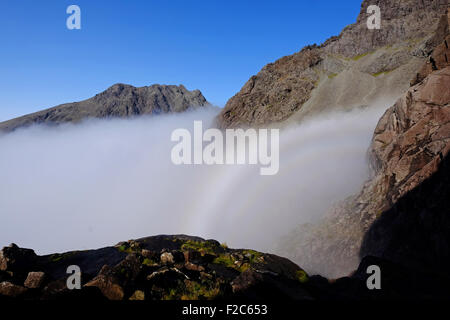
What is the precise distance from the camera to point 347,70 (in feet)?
449

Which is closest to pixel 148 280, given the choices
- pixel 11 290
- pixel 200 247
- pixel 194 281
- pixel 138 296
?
pixel 138 296

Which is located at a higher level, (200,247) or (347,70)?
(347,70)

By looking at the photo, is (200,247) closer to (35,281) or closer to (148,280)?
(148,280)

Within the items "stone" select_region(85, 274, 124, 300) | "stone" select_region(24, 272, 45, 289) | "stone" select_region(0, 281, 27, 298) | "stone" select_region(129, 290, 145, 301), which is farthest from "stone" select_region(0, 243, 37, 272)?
"stone" select_region(129, 290, 145, 301)

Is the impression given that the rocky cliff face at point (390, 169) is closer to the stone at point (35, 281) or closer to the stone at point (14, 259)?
the stone at point (35, 281)

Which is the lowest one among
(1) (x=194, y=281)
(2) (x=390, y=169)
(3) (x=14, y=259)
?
(1) (x=194, y=281)

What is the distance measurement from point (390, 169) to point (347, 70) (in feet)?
425

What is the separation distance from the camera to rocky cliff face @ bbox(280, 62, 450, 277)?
22.9m

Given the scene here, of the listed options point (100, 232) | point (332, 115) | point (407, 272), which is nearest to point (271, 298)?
point (407, 272)

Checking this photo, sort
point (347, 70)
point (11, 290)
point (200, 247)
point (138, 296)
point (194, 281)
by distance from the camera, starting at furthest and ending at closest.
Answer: point (347, 70)
point (200, 247)
point (194, 281)
point (11, 290)
point (138, 296)

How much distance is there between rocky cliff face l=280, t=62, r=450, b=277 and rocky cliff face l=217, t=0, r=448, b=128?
84.8 m

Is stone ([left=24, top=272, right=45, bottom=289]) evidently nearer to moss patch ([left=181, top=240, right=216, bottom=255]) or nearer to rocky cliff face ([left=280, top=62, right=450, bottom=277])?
moss patch ([left=181, top=240, right=216, bottom=255])

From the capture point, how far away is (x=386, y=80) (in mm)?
112688
